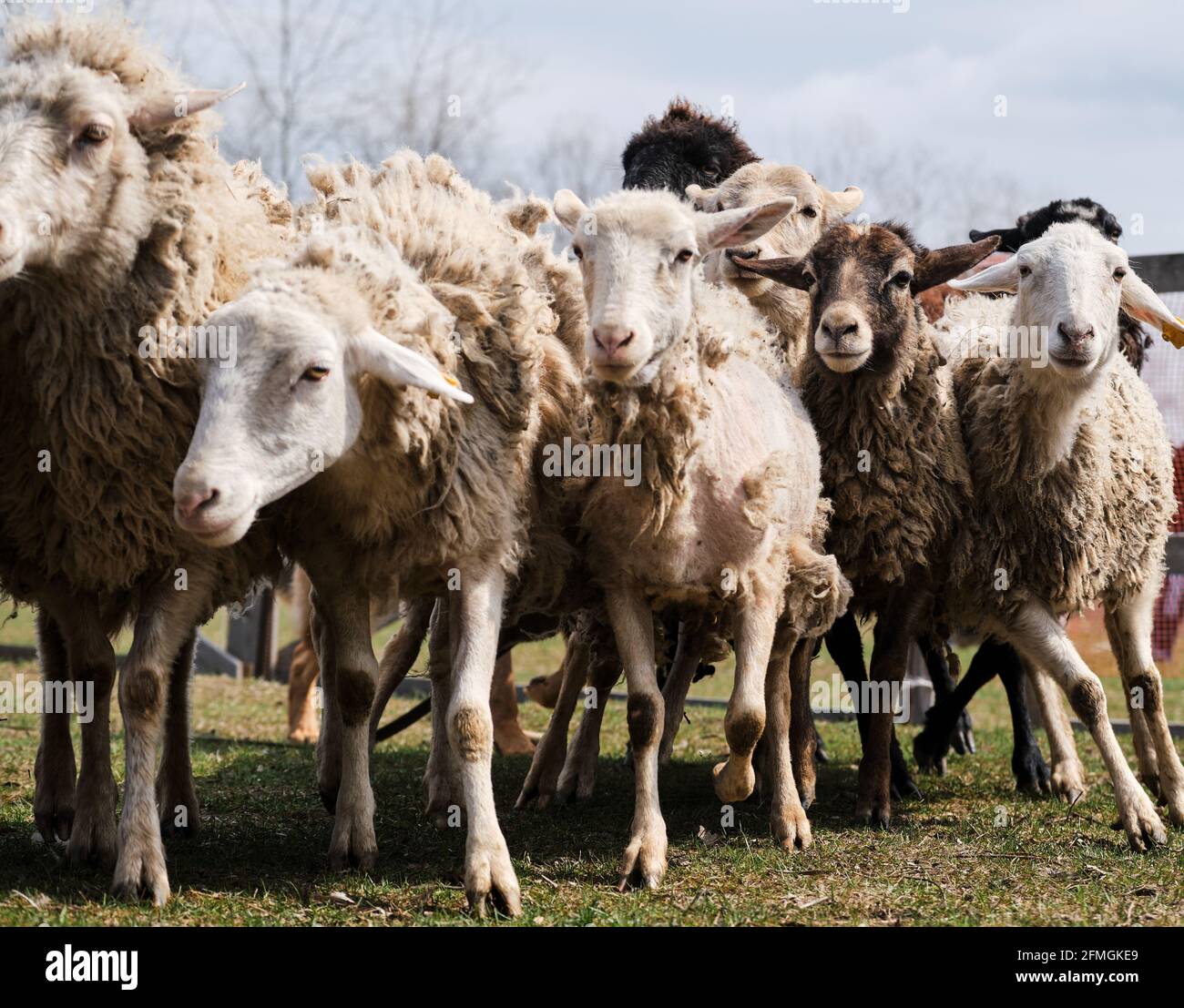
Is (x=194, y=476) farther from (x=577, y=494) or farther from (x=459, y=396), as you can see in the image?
(x=577, y=494)

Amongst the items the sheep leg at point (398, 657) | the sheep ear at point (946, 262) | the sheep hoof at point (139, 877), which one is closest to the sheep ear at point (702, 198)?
the sheep ear at point (946, 262)

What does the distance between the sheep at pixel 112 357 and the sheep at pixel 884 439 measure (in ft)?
7.87

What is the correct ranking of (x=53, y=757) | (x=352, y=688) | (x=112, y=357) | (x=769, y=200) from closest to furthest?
1. (x=112, y=357)
2. (x=352, y=688)
3. (x=53, y=757)
4. (x=769, y=200)

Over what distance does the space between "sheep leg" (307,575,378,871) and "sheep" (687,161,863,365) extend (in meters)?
2.44

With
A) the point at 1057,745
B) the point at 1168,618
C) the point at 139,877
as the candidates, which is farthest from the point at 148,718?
the point at 1168,618

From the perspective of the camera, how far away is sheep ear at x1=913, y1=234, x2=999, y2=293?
623 centimetres

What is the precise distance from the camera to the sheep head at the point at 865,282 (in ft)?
19.1

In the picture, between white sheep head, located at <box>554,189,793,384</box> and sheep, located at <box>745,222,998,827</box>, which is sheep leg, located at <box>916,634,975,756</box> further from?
white sheep head, located at <box>554,189,793,384</box>

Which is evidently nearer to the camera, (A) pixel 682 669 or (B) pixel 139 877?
(B) pixel 139 877

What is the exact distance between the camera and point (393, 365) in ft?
15.0

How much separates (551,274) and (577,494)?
114cm

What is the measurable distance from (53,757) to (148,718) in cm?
117

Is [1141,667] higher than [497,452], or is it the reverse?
[497,452]

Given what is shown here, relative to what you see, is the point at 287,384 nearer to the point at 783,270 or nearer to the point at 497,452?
the point at 497,452
